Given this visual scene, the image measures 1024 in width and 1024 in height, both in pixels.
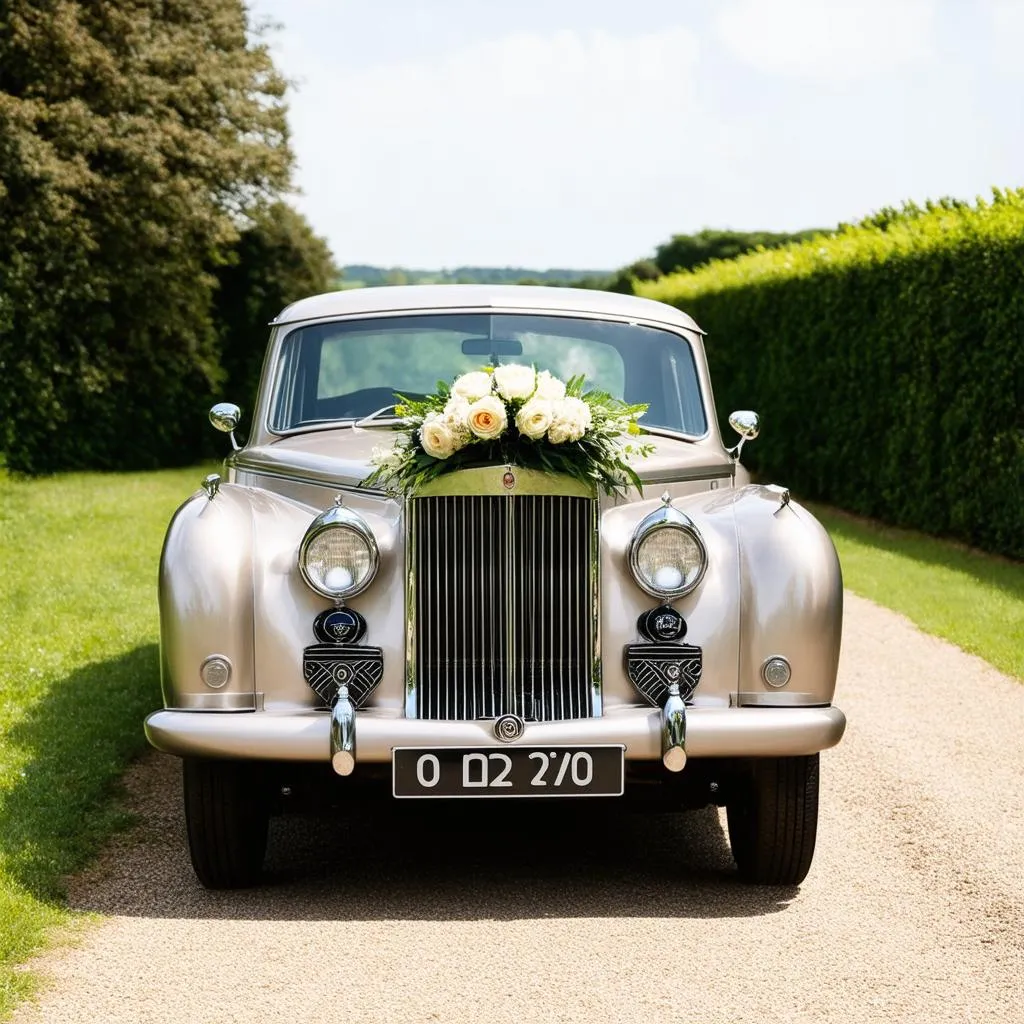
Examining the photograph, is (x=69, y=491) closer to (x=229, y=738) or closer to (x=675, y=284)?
(x=675, y=284)

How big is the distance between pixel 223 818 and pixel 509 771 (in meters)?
0.94

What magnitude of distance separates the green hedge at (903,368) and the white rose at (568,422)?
8999 mm

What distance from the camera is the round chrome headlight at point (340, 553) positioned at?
15.9 ft

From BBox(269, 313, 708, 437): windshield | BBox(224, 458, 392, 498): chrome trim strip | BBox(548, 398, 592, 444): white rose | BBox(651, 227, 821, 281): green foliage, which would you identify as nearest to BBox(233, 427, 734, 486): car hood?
BBox(224, 458, 392, 498): chrome trim strip

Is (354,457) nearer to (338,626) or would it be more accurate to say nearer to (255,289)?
(338,626)

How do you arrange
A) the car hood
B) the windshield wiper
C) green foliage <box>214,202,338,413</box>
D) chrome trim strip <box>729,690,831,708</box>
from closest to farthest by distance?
chrome trim strip <box>729,690,831,708</box>
the car hood
the windshield wiper
green foliage <box>214,202,338,413</box>

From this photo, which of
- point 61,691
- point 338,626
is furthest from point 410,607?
point 61,691

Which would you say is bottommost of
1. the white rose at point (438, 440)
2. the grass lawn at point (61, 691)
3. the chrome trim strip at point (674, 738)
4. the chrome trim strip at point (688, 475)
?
the grass lawn at point (61, 691)

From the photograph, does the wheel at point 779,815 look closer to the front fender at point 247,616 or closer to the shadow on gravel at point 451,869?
the shadow on gravel at point 451,869

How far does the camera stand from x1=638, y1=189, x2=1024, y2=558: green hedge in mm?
13531

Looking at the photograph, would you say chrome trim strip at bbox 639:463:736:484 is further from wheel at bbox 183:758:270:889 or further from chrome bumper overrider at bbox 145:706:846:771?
wheel at bbox 183:758:270:889

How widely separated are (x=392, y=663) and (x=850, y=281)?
13.3m

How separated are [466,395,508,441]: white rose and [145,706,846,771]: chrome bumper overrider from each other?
0.91m

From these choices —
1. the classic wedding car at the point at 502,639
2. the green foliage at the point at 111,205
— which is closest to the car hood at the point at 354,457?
the classic wedding car at the point at 502,639
